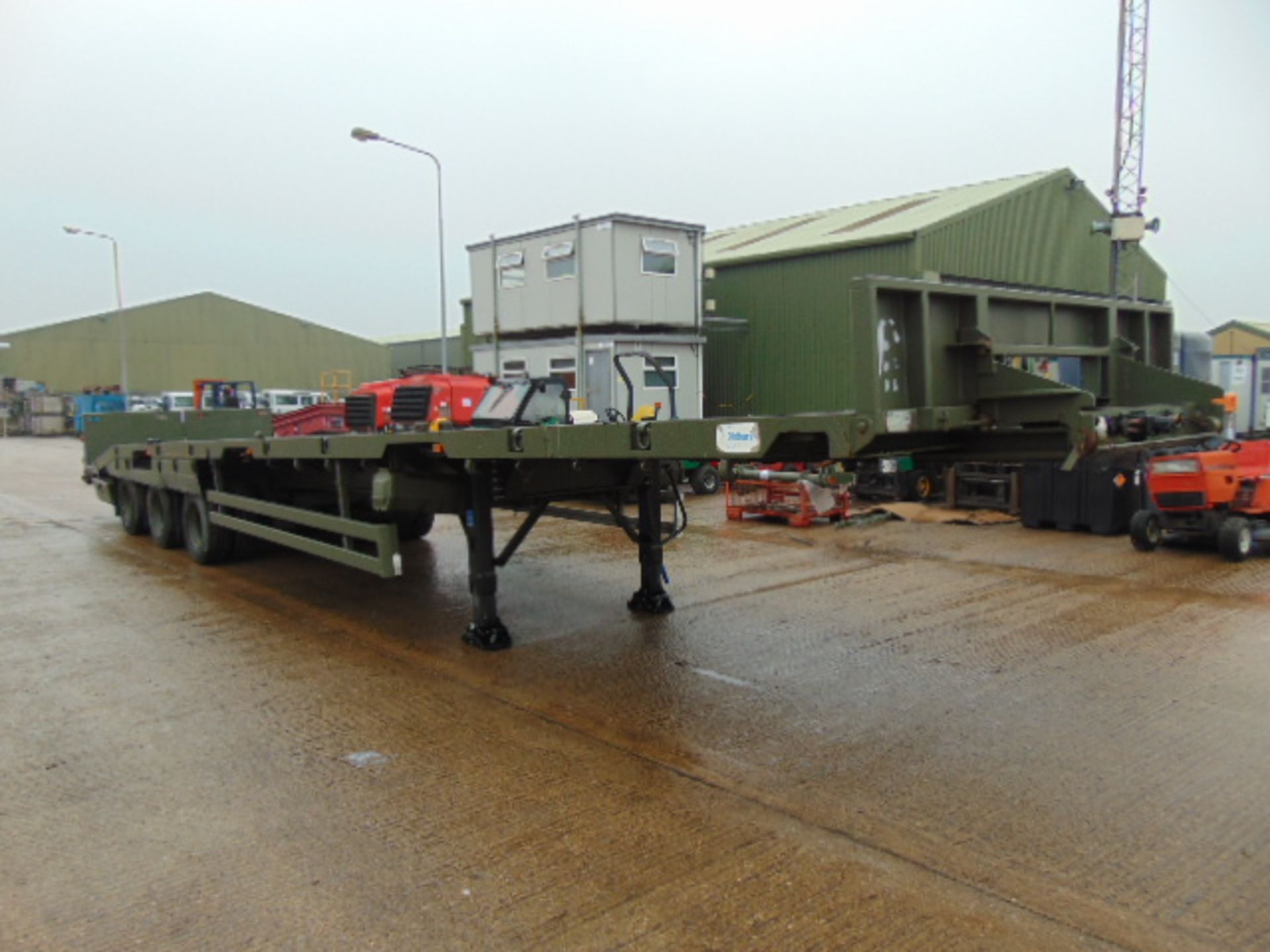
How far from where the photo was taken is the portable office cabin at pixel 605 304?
670 inches

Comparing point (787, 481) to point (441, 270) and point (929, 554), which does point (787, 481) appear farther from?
point (441, 270)

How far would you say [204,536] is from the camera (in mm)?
9484

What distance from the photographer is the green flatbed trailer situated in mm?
4141

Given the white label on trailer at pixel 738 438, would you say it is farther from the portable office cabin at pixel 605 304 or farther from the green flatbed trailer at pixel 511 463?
the portable office cabin at pixel 605 304

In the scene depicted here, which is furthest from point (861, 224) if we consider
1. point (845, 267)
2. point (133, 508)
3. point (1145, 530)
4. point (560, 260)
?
point (133, 508)

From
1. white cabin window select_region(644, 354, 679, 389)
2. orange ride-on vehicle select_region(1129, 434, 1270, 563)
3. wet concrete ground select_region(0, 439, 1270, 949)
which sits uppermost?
white cabin window select_region(644, 354, 679, 389)

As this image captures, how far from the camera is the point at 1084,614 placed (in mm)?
7109

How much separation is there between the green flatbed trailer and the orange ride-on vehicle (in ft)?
16.7

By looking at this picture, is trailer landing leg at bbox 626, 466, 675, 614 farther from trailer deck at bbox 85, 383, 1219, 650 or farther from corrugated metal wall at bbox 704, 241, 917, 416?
corrugated metal wall at bbox 704, 241, 917, 416

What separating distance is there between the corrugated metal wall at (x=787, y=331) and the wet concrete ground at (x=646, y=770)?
41.7 feet

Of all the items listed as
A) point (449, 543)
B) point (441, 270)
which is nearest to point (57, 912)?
point (449, 543)

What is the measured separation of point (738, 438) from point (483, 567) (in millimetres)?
2686

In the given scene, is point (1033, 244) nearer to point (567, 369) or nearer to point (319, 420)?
point (567, 369)

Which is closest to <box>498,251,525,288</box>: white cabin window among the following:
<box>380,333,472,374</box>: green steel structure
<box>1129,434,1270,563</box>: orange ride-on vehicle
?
<box>1129,434,1270,563</box>: orange ride-on vehicle
